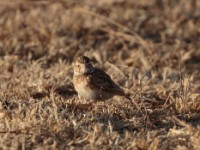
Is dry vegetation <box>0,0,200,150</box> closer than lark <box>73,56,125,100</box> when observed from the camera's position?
Yes

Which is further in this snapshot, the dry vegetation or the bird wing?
the bird wing

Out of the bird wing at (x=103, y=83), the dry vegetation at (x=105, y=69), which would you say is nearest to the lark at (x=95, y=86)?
the bird wing at (x=103, y=83)

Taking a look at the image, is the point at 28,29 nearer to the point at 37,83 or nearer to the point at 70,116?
the point at 37,83

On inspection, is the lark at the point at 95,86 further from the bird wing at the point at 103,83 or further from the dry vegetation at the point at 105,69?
the dry vegetation at the point at 105,69

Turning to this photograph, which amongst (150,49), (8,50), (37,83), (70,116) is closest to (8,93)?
(37,83)

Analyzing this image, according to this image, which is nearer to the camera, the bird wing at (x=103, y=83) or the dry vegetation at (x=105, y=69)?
the dry vegetation at (x=105, y=69)

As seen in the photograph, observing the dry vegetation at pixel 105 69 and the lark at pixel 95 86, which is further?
the lark at pixel 95 86

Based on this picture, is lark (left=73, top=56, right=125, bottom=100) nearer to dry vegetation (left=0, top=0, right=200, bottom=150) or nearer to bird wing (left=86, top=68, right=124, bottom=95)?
bird wing (left=86, top=68, right=124, bottom=95)

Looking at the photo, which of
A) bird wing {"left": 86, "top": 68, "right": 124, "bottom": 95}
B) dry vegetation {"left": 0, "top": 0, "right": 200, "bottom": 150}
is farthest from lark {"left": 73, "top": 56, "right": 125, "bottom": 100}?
dry vegetation {"left": 0, "top": 0, "right": 200, "bottom": 150}
